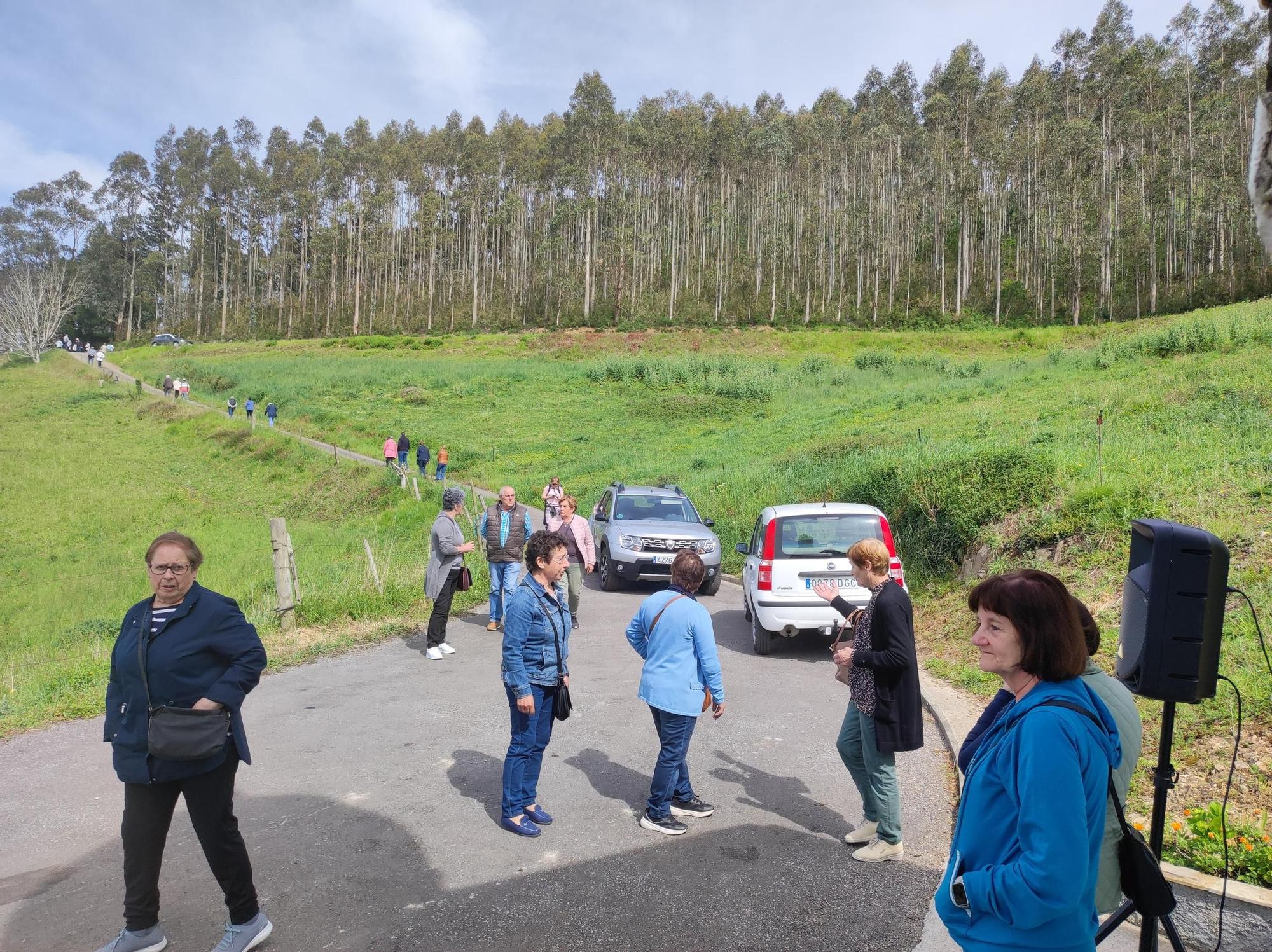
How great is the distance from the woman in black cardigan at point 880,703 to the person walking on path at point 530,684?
1.70 m

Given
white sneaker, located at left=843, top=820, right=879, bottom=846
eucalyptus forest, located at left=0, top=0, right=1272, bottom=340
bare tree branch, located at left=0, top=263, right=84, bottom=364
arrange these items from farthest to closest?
bare tree branch, located at left=0, top=263, right=84, bottom=364, eucalyptus forest, located at left=0, top=0, right=1272, bottom=340, white sneaker, located at left=843, top=820, right=879, bottom=846

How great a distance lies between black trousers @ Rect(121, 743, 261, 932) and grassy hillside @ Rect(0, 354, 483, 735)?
4.61 m

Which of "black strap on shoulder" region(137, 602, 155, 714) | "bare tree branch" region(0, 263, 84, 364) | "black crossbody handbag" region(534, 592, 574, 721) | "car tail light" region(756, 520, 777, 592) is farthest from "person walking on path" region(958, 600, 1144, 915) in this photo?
"bare tree branch" region(0, 263, 84, 364)

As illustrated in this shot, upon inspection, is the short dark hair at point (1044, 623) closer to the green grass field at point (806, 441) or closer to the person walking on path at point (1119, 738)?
the person walking on path at point (1119, 738)

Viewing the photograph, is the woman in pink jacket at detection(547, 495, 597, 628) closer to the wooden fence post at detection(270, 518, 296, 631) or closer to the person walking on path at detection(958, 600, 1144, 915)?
the wooden fence post at detection(270, 518, 296, 631)

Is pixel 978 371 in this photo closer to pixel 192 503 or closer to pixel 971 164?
pixel 192 503

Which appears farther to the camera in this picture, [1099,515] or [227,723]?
[1099,515]

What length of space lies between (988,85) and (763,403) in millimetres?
58671

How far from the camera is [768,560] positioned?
9.51 m

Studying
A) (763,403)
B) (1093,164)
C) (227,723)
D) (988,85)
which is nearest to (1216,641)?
(227,723)

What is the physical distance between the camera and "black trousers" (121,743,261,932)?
3570mm

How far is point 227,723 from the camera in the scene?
142 inches

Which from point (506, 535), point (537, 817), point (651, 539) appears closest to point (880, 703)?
point (537, 817)

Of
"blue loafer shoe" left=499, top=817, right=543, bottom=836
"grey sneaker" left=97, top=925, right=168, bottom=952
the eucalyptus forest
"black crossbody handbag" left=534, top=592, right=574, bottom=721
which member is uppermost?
the eucalyptus forest
